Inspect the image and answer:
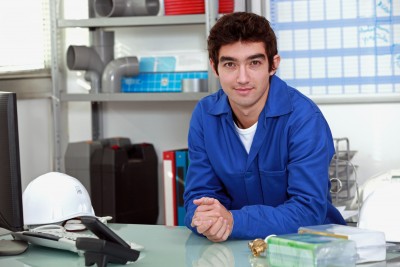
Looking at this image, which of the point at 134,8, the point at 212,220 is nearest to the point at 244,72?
the point at 212,220

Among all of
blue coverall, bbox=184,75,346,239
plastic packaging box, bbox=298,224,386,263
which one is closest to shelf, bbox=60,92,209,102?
blue coverall, bbox=184,75,346,239

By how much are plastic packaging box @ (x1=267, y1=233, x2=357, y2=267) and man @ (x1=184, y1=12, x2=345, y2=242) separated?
0.43 m

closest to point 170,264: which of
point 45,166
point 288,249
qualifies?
point 288,249

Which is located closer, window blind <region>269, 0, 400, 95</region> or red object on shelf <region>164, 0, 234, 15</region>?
window blind <region>269, 0, 400, 95</region>

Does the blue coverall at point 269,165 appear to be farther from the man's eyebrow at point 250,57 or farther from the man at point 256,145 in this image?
the man's eyebrow at point 250,57

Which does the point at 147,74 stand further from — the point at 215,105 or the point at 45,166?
the point at 215,105

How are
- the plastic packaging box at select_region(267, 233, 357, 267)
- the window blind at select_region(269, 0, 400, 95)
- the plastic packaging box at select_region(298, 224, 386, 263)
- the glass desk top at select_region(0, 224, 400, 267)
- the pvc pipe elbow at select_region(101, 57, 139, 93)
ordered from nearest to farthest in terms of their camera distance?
the plastic packaging box at select_region(267, 233, 357, 267), the plastic packaging box at select_region(298, 224, 386, 263), the glass desk top at select_region(0, 224, 400, 267), the window blind at select_region(269, 0, 400, 95), the pvc pipe elbow at select_region(101, 57, 139, 93)

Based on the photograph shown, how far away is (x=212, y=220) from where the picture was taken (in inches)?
79.0

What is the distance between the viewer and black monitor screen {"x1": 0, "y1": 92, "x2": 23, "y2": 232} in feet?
6.10

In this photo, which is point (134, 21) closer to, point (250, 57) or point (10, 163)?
point (250, 57)

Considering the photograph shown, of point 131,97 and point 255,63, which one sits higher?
point 255,63

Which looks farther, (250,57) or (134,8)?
(134,8)

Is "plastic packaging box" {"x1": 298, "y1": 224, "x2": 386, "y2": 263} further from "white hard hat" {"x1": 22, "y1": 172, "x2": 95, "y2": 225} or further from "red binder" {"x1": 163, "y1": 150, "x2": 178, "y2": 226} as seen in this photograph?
"red binder" {"x1": 163, "y1": 150, "x2": 178, "y2": 226}

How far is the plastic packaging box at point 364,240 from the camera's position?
167 cm
